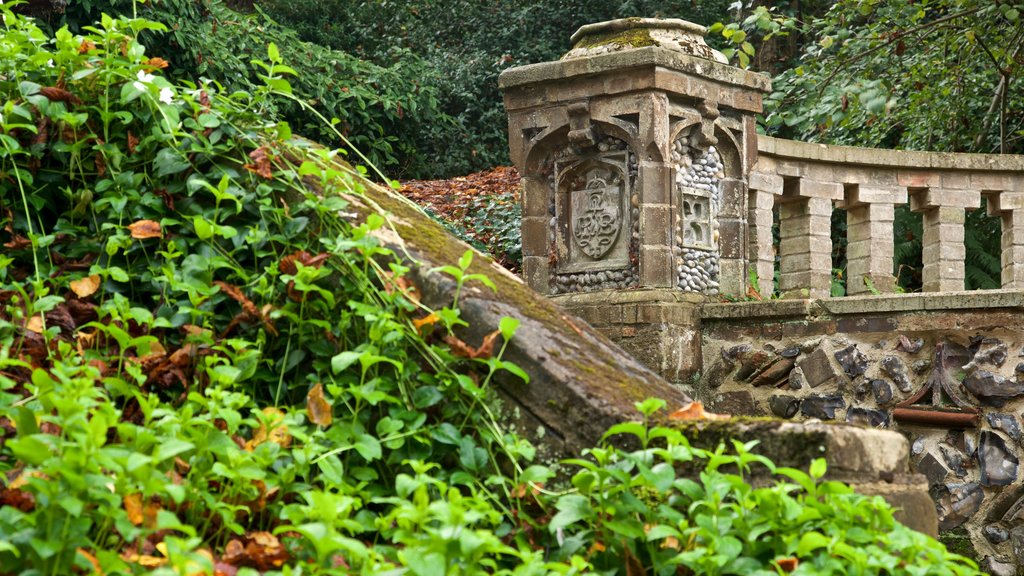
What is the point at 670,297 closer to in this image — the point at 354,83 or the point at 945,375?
the point at 945,375

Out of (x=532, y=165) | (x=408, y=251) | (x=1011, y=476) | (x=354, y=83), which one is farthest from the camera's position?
(x=354, y=83)

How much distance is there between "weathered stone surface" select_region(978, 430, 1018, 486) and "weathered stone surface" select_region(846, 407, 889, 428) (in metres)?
0.50

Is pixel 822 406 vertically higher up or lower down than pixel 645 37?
lower down

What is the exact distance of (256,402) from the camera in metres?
2.75

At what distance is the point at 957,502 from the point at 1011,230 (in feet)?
8.51

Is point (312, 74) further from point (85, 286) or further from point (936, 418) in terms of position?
point (85, 286)

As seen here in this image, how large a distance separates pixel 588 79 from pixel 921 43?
18.1 feet

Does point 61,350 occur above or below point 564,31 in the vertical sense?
below

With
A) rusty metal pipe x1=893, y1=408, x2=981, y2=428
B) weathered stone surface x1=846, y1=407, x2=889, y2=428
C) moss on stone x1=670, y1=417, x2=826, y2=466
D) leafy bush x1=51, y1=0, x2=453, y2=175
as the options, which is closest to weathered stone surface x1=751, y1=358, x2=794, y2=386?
weathered stone surface x1=846, y1=407, x2=889, y2=428

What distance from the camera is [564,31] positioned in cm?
1672

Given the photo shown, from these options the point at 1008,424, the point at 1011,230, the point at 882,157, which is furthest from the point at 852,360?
the point at 1011,230

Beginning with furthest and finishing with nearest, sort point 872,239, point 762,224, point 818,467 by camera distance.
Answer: point 872,239 → point 762,224 → point 818,467

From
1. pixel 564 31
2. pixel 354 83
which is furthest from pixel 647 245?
pixel 564 31

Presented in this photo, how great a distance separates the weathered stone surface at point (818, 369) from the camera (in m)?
6.57
